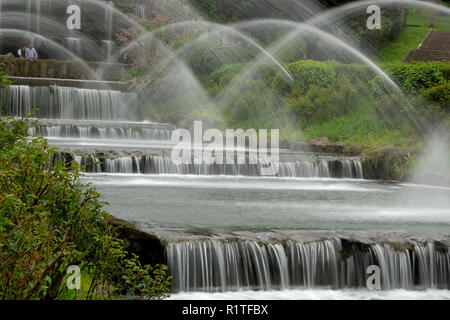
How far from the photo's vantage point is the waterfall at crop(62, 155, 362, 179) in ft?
66.1

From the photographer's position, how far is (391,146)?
24156mm

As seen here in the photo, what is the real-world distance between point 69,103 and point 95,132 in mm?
7438

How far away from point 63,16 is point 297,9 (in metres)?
21.8

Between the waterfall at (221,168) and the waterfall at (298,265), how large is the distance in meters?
9.92

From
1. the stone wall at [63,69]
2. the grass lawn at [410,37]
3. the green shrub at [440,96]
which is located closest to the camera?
the green shrub at [440,96]

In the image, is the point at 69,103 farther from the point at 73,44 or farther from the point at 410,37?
the point at 410,37

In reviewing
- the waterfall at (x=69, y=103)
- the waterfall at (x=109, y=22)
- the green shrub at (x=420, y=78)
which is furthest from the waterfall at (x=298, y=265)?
the waterfall at (x=109, y=22)

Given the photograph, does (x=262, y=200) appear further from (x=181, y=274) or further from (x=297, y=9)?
(x=297, y=9)

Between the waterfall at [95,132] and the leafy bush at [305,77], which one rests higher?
the leafy bush at [305,77]

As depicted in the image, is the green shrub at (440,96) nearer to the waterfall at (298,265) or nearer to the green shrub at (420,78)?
the green shrub at (420,78)

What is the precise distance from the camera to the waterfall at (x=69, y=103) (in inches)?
1260

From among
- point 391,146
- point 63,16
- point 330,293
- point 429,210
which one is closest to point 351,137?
point 391,146
